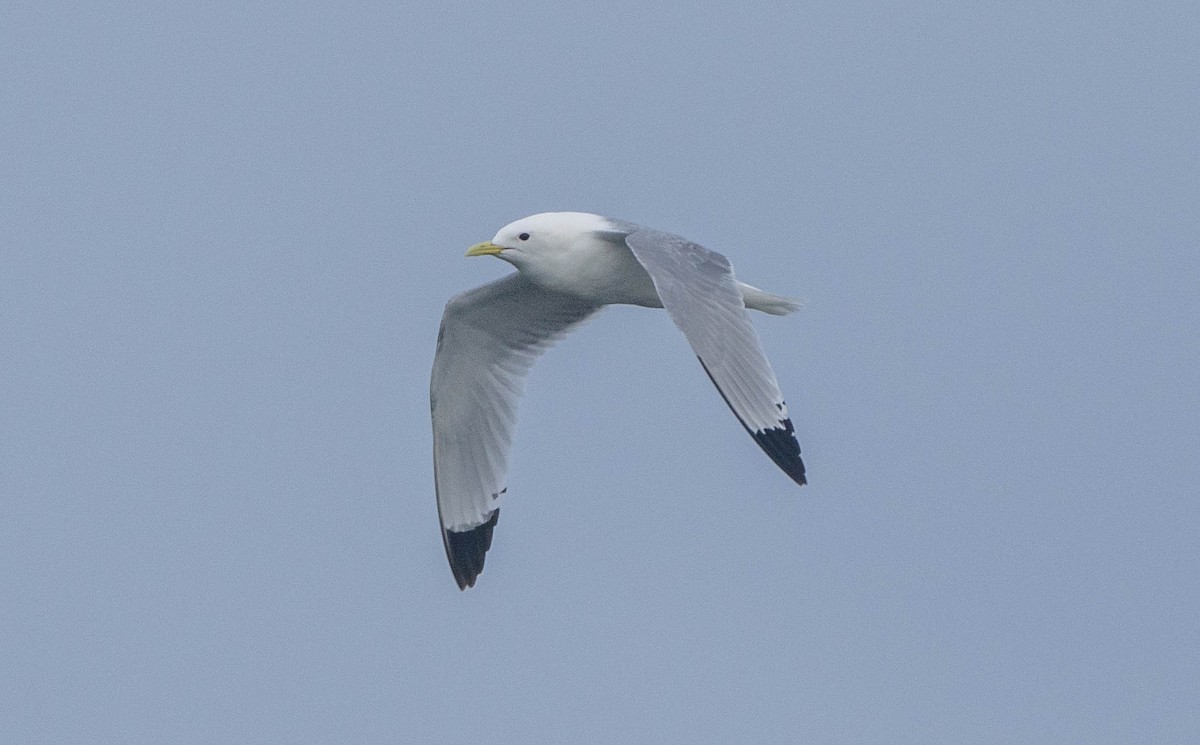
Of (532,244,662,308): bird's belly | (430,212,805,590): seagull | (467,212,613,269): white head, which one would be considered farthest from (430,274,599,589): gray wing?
(467,212,613,269): white head

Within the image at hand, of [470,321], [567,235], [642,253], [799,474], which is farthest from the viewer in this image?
[470,321]

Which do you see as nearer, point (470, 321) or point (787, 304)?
point (787, 304)

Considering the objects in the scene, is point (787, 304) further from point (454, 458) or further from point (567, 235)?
point (454, 458)

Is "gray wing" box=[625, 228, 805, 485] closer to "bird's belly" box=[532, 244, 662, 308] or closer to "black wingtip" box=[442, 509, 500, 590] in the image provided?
"bird's belly" box=[532, 244, 662, 308]

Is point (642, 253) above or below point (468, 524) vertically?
above

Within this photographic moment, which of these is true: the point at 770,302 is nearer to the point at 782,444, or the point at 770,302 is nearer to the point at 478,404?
the point at 478,404

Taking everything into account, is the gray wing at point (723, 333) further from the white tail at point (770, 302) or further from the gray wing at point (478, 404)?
the gray wing at point (478, 404)

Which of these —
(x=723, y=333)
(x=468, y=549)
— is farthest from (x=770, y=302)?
(x=468, y=549)

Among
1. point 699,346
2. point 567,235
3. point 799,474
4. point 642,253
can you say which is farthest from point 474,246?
point 799,474
